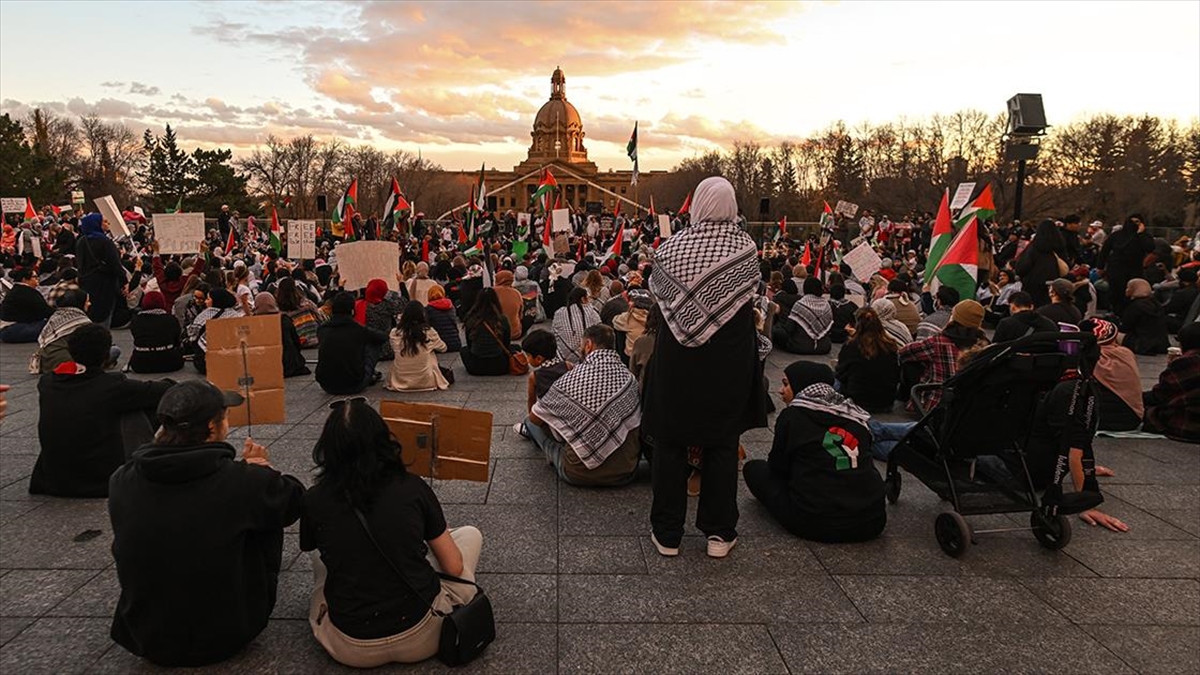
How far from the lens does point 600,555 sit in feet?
14.6

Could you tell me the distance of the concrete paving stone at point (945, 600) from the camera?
12.5 ft

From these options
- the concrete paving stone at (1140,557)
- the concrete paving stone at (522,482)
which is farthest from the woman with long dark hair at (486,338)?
the concrete paving stone at (1140,557)

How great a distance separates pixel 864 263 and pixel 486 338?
24.0 ft

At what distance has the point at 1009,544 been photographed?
4.69 meters

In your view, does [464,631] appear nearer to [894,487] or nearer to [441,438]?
[441,438]

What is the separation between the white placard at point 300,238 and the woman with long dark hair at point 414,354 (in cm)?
965

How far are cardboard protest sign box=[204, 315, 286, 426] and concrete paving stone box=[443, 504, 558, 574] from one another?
1.58 metres

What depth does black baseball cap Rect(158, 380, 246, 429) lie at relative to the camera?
118 inches

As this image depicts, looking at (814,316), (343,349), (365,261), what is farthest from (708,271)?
(365,261)

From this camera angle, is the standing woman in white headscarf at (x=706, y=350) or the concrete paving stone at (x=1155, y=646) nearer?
the concrete paving stone at (x=1155, y=646)

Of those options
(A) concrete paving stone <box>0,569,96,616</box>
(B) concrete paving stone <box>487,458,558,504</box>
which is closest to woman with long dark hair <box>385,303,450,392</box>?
(B) concrete paving stone <box>487,458,558,504</box>

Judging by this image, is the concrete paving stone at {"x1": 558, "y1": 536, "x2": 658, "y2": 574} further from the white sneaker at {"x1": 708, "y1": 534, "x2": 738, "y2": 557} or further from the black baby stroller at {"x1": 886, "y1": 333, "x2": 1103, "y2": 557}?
the black baby stroller at {"x1": 886, "y1": 333, "x2": 1103, "y2": 557}

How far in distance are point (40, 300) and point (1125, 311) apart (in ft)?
56.8

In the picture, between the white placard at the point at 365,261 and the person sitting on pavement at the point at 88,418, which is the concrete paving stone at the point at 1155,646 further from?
the white placard at the point at 365,261
